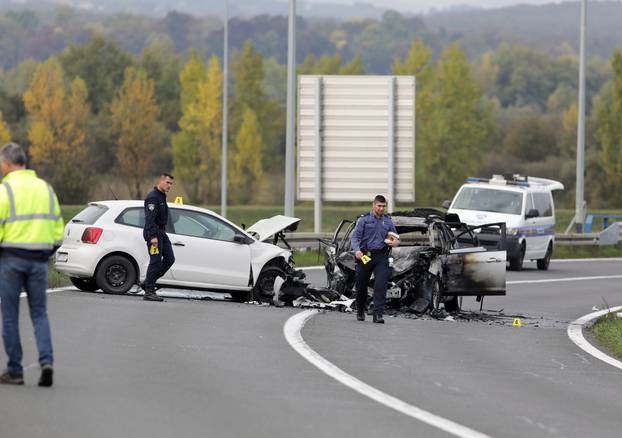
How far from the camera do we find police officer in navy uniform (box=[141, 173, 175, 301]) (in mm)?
19234

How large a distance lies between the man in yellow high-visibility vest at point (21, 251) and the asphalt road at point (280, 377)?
31 cm

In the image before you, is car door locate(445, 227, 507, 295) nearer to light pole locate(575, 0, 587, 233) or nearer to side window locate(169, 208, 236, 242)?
side window locate(169, 208, 236, 242)

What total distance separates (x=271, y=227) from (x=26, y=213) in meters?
10.9

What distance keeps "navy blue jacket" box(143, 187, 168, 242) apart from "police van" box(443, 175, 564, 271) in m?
13.1

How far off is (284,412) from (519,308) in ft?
44.0

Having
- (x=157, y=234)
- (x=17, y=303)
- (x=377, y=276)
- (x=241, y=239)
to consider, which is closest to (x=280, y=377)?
(x=17, y=303)

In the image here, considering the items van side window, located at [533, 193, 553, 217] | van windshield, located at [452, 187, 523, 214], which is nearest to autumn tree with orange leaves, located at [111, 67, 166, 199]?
van side window, located at [533, 193, 553, 217]

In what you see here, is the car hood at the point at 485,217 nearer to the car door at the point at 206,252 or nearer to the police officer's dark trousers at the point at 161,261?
the car door at the point at 206,252

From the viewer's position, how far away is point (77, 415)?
31.9 feet

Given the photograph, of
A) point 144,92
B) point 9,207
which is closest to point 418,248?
point 9,207

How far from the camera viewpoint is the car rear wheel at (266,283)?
69.8 ft

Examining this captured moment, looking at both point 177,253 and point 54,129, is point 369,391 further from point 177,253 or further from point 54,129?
point 54,129

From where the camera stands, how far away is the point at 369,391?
11.4 m

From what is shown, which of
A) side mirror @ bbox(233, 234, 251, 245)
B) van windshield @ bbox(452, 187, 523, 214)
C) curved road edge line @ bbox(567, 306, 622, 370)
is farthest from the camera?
van windshield @ bbox(452, 187, 523, 214)
